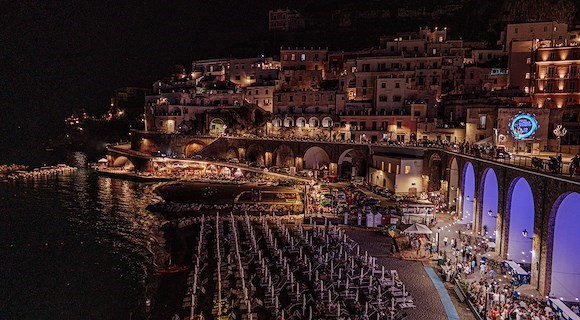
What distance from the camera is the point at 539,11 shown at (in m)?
75.9

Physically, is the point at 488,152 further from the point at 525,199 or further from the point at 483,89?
the point at 483,89

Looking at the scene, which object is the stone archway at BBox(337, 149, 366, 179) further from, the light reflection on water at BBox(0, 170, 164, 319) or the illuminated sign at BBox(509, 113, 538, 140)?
the light reflection on water at BBox(0, 170, 164, 319)

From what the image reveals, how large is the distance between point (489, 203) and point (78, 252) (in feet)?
108

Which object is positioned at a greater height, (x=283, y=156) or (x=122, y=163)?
(x=283, y=156)

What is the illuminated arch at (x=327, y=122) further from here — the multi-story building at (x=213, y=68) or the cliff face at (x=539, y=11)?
the cliff face at (x=539, y=11)

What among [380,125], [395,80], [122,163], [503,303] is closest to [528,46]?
[395,80]

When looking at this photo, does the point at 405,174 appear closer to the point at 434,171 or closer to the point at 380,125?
the point at 434,171

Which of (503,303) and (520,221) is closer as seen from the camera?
(503,303)

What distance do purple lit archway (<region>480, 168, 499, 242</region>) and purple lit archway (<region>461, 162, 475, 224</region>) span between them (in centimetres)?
242

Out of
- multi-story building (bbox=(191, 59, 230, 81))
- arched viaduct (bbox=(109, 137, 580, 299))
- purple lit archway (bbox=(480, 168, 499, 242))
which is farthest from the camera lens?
multi-story building (bbox=(191, 59, 230, 81))

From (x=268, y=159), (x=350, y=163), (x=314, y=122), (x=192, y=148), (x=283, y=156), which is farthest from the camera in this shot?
(x=192, y=148)

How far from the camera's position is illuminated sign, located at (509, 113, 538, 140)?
41.1m

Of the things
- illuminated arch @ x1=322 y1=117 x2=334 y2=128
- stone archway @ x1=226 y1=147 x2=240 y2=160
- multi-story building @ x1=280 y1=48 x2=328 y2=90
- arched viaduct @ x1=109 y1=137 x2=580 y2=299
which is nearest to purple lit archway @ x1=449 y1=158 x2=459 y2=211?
arched viaduct @ x1=109 y1=137 x2=580 y2=299

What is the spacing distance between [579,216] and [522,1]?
69752 millimetres
